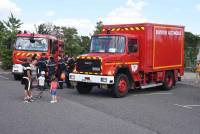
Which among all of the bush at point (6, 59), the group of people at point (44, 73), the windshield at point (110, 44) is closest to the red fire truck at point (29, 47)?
the group of people at point (44, 73)

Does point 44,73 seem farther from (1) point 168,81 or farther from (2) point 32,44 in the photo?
(1) point 168,81

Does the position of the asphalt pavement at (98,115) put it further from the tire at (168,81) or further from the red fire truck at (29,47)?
the red fire truck at (29,47)

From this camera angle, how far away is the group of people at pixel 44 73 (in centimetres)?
1517

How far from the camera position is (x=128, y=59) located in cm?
1819

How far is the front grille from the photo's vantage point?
17328 millimetres

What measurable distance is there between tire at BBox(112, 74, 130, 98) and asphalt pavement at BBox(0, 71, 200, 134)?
0.49m

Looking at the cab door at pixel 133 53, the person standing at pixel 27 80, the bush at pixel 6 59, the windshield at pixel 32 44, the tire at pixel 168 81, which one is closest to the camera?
the person standing at pixel 27 80

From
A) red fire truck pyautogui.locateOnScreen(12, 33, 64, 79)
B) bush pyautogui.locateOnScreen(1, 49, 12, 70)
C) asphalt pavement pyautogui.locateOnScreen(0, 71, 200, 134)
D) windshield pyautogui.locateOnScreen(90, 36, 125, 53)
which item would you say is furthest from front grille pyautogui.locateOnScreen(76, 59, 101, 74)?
bush pyautogui.locateOnScreen(1, 49, 12, 70)

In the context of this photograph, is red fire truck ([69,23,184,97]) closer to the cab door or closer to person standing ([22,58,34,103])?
the cab door

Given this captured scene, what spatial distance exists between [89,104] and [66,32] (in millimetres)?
38705

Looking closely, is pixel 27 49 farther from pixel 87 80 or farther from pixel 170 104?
pixel 170 104

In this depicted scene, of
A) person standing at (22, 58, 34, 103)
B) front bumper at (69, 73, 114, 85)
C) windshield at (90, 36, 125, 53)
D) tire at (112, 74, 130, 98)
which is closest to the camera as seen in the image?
person standing at (22, 58, 34, 103)

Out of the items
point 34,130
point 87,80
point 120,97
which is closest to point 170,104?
point 120,97

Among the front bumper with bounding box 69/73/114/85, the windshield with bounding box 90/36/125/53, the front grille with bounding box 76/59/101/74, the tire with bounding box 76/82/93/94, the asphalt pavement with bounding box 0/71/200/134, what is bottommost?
the asphalt pavement with bounding box 0/71/200/134
